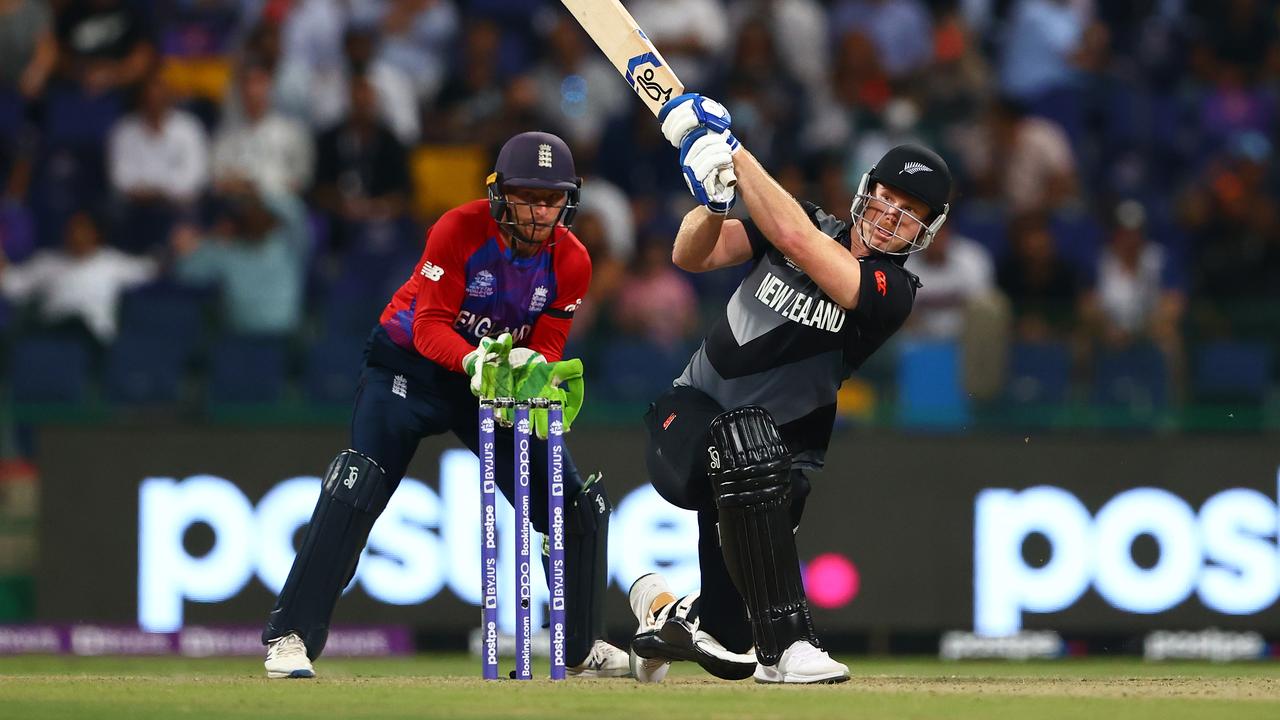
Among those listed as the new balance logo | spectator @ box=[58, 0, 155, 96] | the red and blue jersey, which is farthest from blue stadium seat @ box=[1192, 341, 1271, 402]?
spectator @ box=[58, 0, 155, 96]

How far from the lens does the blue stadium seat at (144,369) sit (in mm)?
11336

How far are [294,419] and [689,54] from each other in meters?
5.30

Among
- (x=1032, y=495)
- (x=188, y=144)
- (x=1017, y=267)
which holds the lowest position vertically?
(x=1032, y=495)

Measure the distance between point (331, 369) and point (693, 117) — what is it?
5.35m

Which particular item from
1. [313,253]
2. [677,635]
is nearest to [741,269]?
[313,253]

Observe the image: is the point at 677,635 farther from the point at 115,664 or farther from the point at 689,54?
the point at 689,54

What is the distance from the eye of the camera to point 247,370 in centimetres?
1142

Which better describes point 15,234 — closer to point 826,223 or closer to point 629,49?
point 629,49

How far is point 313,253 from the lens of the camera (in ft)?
43.5

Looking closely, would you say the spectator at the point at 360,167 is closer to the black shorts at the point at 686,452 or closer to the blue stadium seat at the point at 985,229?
the blue stadium seat at the point at 985,229

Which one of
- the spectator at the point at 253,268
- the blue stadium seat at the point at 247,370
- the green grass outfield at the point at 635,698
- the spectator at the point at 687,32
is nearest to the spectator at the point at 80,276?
the spectator at the point at 253,268

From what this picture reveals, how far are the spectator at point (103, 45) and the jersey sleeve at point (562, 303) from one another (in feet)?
25.7

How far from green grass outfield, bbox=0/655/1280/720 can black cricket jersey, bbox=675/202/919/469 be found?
101 cm

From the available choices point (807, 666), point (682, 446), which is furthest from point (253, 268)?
point (807, 666)
